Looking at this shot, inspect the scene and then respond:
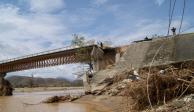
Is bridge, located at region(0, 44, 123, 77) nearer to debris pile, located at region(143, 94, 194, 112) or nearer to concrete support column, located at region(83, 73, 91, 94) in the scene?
concrete support column, located at region(83, 73, 91, 94)

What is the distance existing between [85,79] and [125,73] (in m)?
20.0

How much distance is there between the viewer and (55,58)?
5297 cm

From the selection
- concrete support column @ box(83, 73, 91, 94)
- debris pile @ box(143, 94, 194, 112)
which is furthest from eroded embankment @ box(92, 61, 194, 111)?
concrete support column @ box(83, 73, 91, 94)

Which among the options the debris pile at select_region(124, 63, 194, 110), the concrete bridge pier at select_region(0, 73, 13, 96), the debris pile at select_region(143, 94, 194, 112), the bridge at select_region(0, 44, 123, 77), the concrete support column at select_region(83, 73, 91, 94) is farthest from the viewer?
the concrete bridge pier at select_region(0, 73, 13, 96)

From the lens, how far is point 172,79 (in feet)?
25.2

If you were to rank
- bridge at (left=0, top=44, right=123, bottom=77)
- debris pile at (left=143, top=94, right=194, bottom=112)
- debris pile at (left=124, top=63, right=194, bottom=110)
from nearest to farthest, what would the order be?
debris pile at (left=143, top=94, right=194, bottom=112) → debris pile at (left=124, top=63, right=194, bottom=110) → bridge at (left=0, top=44, right=123, bottom=77)

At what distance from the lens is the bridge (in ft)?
134

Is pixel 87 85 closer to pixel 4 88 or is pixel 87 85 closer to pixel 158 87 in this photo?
pixel 158 87

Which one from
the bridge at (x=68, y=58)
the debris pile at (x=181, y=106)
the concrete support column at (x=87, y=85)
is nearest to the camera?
the debris pile at (x=181, y=106)

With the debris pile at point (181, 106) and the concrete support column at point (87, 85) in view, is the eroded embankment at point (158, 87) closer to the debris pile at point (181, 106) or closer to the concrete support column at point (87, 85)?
the debris pile at point (181, 106)

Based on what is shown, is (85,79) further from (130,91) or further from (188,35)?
(130,91)

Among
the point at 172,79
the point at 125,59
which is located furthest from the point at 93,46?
the point at 172,79

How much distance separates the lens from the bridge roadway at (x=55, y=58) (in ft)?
135

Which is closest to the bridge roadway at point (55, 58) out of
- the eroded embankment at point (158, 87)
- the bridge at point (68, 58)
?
the bridge at point (68, 58)
